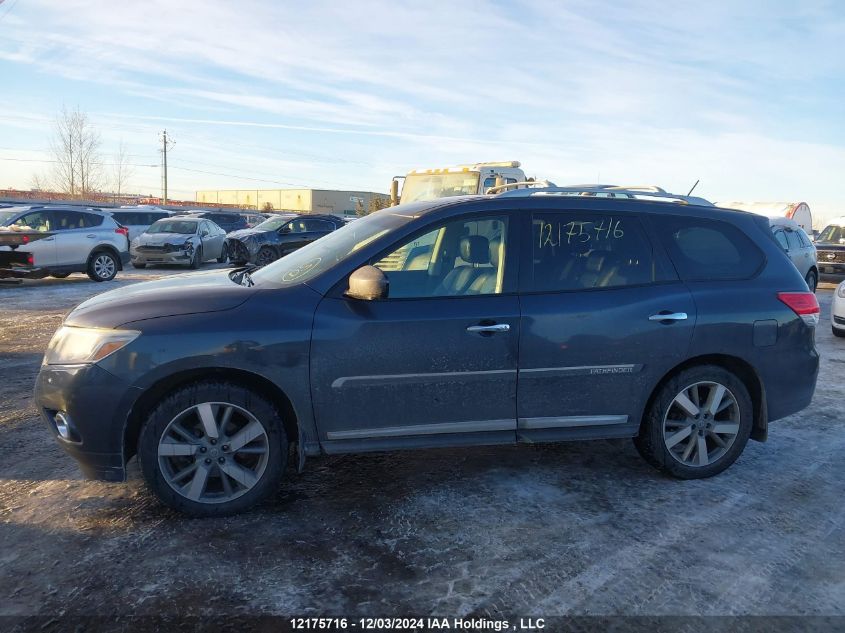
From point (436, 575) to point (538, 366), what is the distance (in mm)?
1306

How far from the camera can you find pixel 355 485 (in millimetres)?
4016

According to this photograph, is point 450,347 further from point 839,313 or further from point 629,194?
point 839,313

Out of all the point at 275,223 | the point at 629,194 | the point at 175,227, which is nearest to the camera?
the point at 629,194

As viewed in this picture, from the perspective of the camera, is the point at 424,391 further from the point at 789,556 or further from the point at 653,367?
the point at 789,556

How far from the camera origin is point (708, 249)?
430cm

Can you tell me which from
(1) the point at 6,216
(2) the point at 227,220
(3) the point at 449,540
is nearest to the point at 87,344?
(3) the point at 449,540

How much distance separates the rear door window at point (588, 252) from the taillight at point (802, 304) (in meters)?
0.90

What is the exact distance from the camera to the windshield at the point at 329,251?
3.85 m

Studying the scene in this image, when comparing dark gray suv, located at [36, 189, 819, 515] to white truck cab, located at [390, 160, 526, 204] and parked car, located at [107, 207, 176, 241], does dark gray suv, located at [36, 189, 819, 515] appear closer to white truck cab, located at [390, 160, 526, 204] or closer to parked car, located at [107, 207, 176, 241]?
Result: white truck cab, located at [390, 160, 526, 204]

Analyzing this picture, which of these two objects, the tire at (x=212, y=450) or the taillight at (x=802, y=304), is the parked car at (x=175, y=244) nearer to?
the tire at (x=212, y=450)

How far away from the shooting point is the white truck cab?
42.7ft

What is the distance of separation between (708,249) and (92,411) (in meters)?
3.71

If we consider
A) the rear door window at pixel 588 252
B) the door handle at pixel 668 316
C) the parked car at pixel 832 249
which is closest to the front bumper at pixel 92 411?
the rear door window at pixel 588 252

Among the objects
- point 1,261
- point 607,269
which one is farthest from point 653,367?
point 1,261
